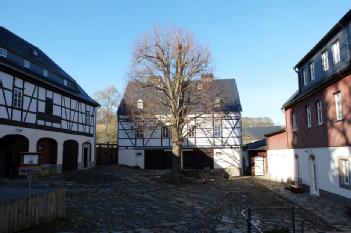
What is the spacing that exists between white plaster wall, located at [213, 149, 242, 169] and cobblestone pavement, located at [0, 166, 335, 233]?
11.8 metres

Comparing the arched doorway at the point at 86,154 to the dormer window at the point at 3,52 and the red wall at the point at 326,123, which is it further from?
the red wall at the point at 326,123

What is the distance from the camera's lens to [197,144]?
115 ft

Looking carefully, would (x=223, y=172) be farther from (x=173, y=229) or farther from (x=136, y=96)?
(x=173, y=229)

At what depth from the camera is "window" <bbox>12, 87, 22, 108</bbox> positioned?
70.9 feet

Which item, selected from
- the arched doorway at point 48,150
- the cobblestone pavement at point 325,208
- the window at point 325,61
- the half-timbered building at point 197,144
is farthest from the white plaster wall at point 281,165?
the arched doorway at point 48,150

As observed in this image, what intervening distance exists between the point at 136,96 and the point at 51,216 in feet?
57.9

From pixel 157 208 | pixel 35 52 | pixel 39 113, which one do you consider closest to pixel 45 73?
pixel 35 52

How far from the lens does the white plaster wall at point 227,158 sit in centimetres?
3422

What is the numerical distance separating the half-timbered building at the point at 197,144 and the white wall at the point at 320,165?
28.9 ft

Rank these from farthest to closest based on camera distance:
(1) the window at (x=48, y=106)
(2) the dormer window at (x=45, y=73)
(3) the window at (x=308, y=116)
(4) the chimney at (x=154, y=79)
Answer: (2) the dormer window at (x=45, y=73)
(1) the window at (x=48, y=106)
(4) the chimney at (x=154, y=79)
(3) the window at (x=308, y=116)

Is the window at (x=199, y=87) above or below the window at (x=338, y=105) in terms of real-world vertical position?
above

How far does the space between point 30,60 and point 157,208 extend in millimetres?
16269

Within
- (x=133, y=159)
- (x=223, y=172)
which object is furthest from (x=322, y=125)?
(x=133, y=159)

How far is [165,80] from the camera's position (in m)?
24.2
